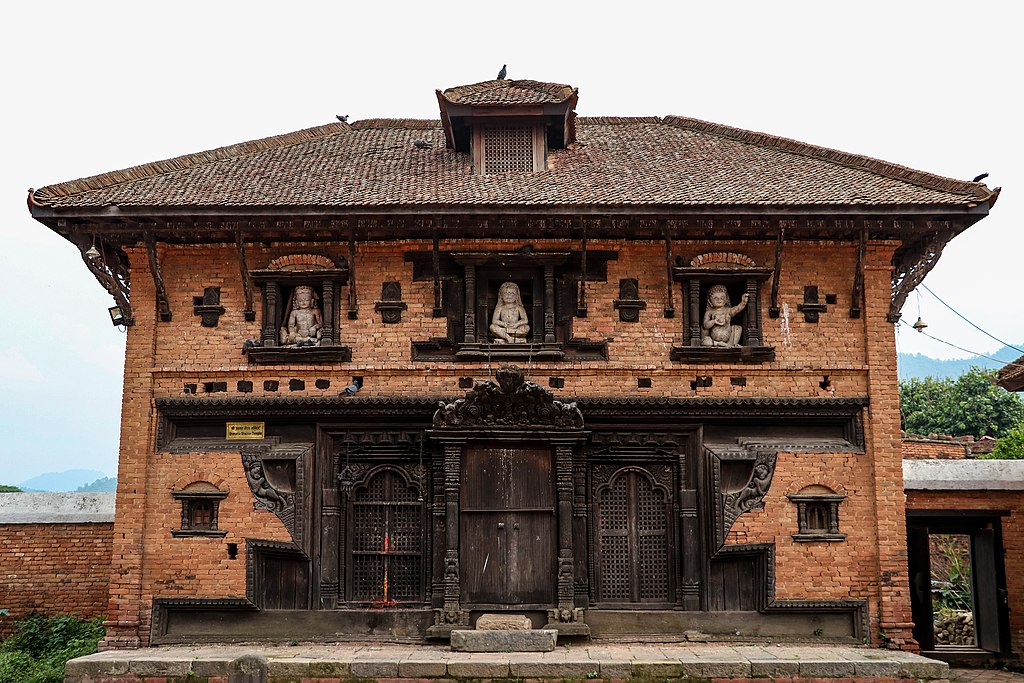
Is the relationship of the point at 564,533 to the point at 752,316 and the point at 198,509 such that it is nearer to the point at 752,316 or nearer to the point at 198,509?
the point at 752,316

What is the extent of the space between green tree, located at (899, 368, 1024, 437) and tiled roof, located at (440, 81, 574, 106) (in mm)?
25053

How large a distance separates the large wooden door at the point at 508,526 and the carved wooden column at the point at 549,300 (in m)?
1.67

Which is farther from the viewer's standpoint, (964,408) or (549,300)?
(964,408)

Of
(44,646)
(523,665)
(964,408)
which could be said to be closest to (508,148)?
(523,665)

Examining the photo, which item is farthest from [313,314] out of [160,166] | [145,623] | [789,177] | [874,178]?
[874,178]

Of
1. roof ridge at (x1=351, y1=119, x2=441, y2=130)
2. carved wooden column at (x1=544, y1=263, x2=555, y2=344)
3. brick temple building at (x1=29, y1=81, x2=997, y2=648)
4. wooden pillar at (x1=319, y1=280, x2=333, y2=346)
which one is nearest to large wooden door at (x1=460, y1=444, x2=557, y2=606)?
brick temple building at (x1=29, y1=81, x2=997, y2=648)

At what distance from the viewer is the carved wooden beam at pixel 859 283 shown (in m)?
12.6

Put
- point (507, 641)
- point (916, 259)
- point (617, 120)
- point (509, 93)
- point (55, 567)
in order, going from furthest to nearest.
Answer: point (617, 120) < point (509, 93) < point (55, 567) < point (916, 259) < point (507, 641)

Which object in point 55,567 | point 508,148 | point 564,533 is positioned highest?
point 508,148

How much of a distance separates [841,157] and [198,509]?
11.1 m

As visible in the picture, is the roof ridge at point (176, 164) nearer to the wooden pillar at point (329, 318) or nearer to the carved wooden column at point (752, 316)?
the wooden pillar at point (329, 318)

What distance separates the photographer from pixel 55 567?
46.2ft

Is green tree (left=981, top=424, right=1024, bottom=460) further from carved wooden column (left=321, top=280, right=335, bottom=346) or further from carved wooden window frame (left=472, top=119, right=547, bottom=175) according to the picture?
carved wooden column (left=321, top=280, right=335, bottom=346)

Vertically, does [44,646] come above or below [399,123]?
below
